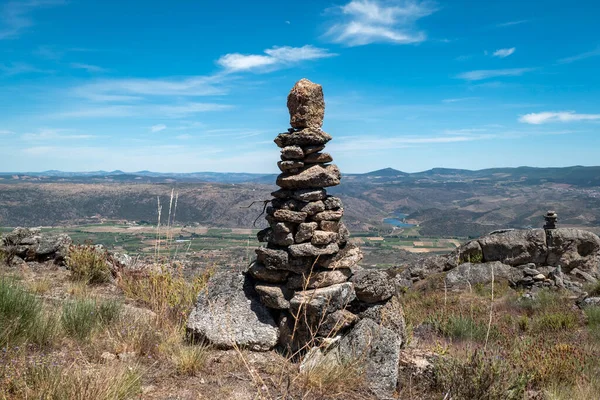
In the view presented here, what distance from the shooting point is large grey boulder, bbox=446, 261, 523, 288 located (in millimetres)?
15898

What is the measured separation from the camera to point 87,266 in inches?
373

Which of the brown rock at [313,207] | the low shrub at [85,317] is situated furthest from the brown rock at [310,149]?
the low shrub at [85,317]

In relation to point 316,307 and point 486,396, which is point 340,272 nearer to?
point 316,307

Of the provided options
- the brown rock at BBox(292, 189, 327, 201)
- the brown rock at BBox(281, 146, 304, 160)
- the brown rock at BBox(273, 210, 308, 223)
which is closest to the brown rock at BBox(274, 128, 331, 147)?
the brown rock at BBox(281, 146, 304, 160)

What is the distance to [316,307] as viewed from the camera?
17.9 ft

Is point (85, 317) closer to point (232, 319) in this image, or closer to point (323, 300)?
point (232, 319)

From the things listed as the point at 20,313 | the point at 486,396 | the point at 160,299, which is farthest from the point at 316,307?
the point at 20,313

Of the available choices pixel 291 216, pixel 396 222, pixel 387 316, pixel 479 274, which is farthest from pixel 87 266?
pixel 396 222

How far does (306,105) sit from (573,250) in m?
16.2

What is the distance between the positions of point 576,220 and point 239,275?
402 feet

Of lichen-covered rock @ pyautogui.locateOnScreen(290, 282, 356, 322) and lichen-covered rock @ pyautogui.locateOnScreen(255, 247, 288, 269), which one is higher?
lichen-covered rock @ pyautogui.locateOnScreen(255, 247, 288, 269)

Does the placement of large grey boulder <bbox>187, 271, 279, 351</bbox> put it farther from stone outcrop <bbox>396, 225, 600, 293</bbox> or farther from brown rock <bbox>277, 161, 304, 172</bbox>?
stone outcrop <bbox>396, 225, 600, 293</bbox>

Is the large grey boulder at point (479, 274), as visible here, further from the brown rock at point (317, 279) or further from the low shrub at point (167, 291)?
the brown rock at point (317, 279)

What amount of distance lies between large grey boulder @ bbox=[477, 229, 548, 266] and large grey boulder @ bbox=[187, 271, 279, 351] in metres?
14.5
